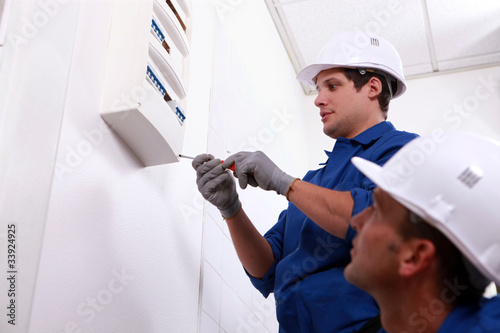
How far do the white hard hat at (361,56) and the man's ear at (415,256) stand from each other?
2.69 feet

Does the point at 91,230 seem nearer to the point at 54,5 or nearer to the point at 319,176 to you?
the point at 54,5

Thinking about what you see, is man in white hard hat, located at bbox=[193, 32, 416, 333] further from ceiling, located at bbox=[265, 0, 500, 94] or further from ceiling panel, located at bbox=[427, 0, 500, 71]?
ceiling panel, located at bbox=[427, 0, 500, 71]

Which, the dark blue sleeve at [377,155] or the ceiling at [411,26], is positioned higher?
the ceiling at [411,26]

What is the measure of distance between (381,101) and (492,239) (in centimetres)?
84

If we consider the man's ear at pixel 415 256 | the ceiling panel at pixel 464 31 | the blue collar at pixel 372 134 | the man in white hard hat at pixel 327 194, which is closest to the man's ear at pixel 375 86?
the man in white hard hat at pixel 327 194

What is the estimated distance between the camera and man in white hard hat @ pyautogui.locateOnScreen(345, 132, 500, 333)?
2.73 feet

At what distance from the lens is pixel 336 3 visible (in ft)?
9.38

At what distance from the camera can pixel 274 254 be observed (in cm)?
152

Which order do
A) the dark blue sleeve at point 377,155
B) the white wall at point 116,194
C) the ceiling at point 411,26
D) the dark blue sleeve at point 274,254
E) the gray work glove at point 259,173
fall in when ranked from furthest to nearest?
the ceiling at point 411,26 < the dark blue sleeve at point 274,254 < the gray work glove at point 259,173 < the dark blue sleeve at point 377,155 < the white wall at point 116,194

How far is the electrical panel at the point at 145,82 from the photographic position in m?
1.21

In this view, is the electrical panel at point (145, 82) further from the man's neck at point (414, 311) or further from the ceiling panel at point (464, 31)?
the ceiling panel at point (464, 31)

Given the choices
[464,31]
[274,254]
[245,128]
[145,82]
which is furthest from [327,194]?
[464,31]

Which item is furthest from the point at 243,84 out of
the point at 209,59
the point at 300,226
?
the point at 300,226

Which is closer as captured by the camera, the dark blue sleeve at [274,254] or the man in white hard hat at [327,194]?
the man in white hard hat at [327,194]
